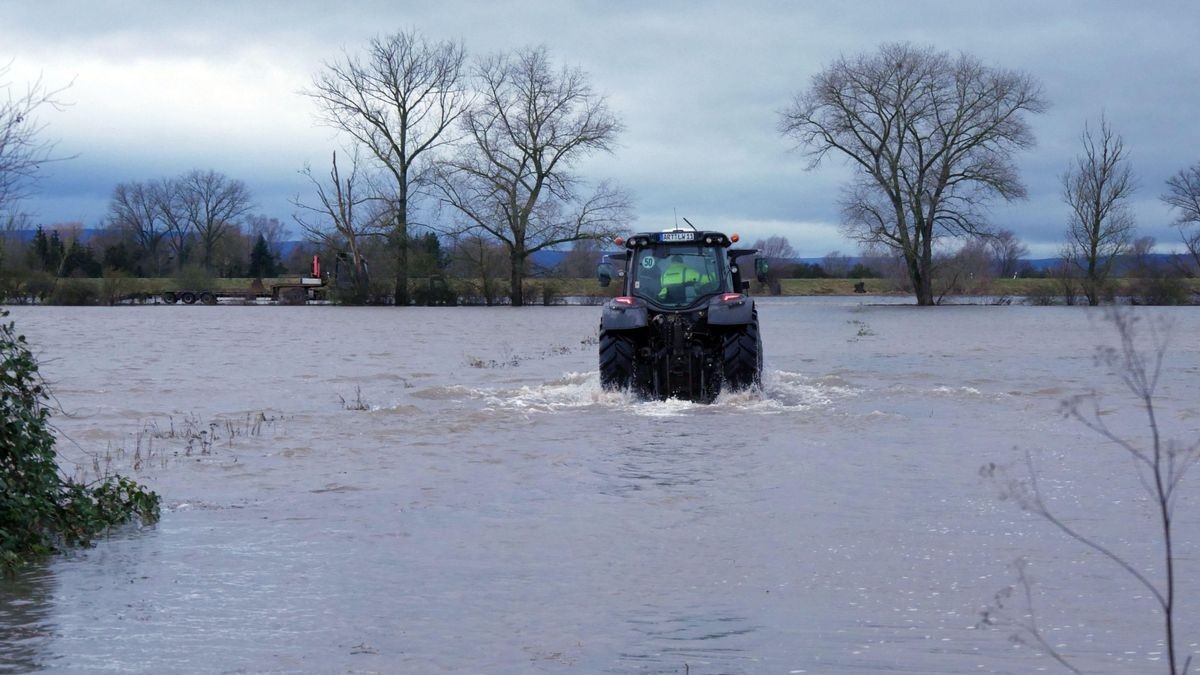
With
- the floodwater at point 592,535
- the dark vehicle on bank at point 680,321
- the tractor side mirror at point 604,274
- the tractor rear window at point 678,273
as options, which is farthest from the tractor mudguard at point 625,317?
the floodwater at point 592,535

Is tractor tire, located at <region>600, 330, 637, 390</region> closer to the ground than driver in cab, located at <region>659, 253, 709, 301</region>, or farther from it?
closer to the ground

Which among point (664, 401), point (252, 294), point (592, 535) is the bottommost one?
point (592, 535)

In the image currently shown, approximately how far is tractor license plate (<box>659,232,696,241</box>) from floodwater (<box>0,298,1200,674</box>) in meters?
2.20

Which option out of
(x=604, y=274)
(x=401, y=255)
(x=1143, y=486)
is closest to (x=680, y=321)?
(x=604, y=274)

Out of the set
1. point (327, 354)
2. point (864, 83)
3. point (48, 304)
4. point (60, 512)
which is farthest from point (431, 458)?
point (48, 304)

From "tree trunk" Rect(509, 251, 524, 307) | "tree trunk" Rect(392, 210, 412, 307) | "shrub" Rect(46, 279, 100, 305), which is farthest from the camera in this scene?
"tree trunk" Rect(509, 251, 524, 307)

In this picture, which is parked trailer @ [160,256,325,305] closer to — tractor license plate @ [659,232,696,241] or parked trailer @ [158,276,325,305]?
parked trailer @ [158,276,325,305]

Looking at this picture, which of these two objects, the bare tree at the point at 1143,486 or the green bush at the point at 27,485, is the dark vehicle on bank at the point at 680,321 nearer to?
the bare tree at the point at 1143,486

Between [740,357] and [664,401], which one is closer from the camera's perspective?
[740,357]

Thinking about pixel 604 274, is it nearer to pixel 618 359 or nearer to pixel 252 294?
pixel 618 359

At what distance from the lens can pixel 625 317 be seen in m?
15.7

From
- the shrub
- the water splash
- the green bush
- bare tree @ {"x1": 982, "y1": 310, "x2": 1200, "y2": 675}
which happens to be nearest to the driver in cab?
the water splash

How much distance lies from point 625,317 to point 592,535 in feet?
25.3

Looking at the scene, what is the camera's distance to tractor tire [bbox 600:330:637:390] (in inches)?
631
